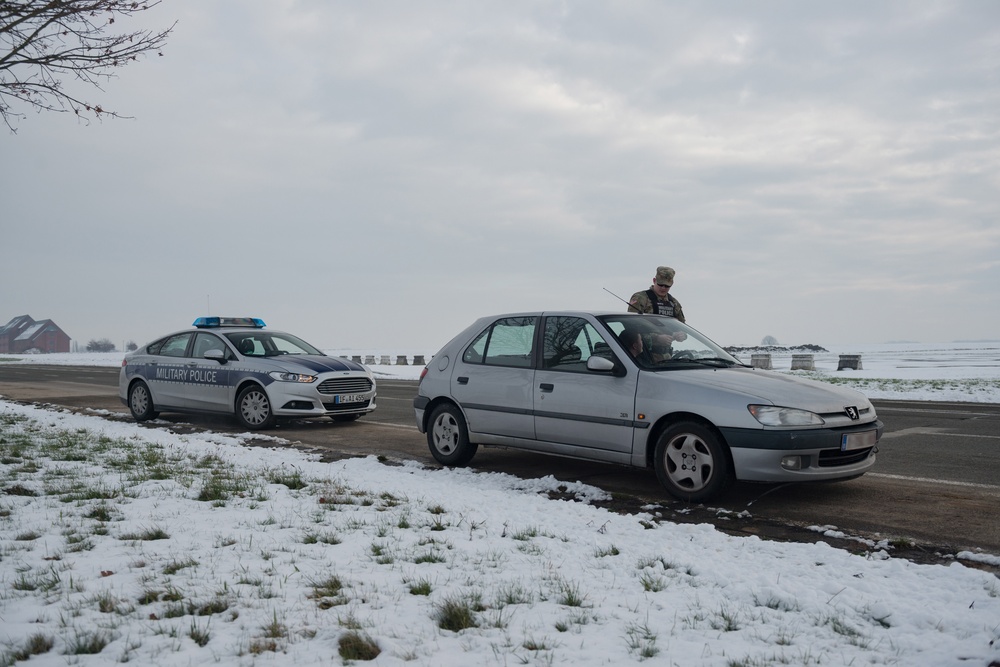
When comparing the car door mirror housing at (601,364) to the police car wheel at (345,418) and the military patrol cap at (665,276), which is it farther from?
the police car wheel at (345,418)

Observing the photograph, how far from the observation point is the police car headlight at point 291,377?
11.2 meters

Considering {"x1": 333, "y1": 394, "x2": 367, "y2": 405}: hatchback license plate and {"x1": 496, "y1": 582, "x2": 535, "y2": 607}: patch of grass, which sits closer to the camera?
{"x1": 496, "y1": 582, "x2": 535, "y2": 607}: patch of grass

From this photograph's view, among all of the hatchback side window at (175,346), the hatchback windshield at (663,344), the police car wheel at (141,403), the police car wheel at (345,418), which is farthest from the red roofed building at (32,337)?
the hatchback windshield at (663,344)

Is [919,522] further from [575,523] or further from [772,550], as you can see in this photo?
[575,523]

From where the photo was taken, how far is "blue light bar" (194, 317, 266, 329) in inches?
492

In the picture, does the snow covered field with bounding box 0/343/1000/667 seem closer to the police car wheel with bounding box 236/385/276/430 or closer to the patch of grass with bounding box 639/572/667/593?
the patch of grass with bounding box 639/572/667/593

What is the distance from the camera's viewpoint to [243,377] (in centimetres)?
1143

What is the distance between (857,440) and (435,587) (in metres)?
3.79

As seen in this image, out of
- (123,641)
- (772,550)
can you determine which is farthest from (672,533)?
(123,641)

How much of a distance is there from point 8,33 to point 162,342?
6.35 metres

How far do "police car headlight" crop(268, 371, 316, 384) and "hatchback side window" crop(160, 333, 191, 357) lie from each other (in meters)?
2.26

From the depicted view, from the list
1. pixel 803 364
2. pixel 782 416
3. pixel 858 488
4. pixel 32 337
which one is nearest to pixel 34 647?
pixel 782 416

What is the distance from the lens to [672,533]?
196 inches

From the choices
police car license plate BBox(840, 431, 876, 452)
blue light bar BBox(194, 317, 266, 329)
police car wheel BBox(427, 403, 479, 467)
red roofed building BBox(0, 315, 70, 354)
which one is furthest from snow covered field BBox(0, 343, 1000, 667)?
red roofed building BBox(0, 315, 70, 354)
